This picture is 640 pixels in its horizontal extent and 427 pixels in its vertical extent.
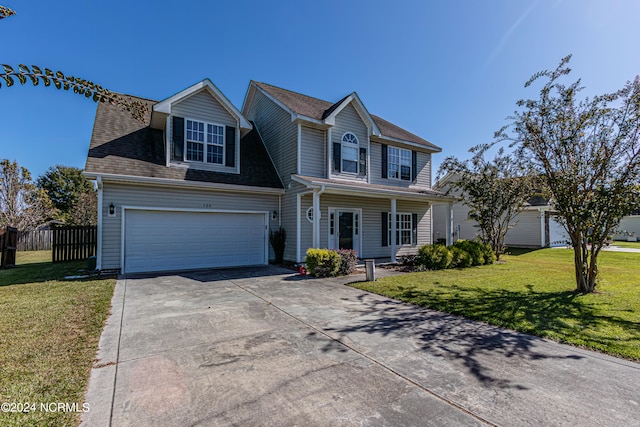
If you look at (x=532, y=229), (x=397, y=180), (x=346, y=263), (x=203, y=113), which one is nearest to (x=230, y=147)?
(x=203, y=113)

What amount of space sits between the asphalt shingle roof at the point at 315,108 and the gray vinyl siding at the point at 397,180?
60cm

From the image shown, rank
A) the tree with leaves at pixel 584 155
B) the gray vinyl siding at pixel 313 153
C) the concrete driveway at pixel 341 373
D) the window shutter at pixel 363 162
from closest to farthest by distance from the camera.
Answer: the concrete driveway at pixel 341 373
the tree with leaves at pixel 584 155
the gray vinyl siding at pixel 313 153
the window shutter at pixel 363 162

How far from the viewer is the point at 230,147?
1209 centimetres

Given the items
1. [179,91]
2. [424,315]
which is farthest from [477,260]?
[179,91]

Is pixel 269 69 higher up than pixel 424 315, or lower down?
higher up

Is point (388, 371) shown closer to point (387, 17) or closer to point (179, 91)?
point (387, 17)

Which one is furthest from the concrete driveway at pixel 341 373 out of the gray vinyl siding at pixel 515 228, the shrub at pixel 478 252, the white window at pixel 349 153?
the gray vinyl siding at pixel 515 228

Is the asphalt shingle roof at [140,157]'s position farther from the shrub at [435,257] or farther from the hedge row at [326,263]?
the shrub at [435,257]

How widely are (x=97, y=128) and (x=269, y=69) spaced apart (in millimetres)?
7434

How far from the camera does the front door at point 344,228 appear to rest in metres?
12.8

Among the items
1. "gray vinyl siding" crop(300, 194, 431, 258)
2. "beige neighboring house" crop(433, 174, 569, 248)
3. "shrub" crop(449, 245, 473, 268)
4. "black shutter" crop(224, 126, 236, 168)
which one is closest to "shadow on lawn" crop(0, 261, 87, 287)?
"black shutter" crop(224, 126, 236, 168)

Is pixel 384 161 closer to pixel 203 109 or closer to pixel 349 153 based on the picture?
pixel 349 153

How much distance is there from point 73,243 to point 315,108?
11.9 meters

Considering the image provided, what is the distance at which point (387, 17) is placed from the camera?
9969 mm
